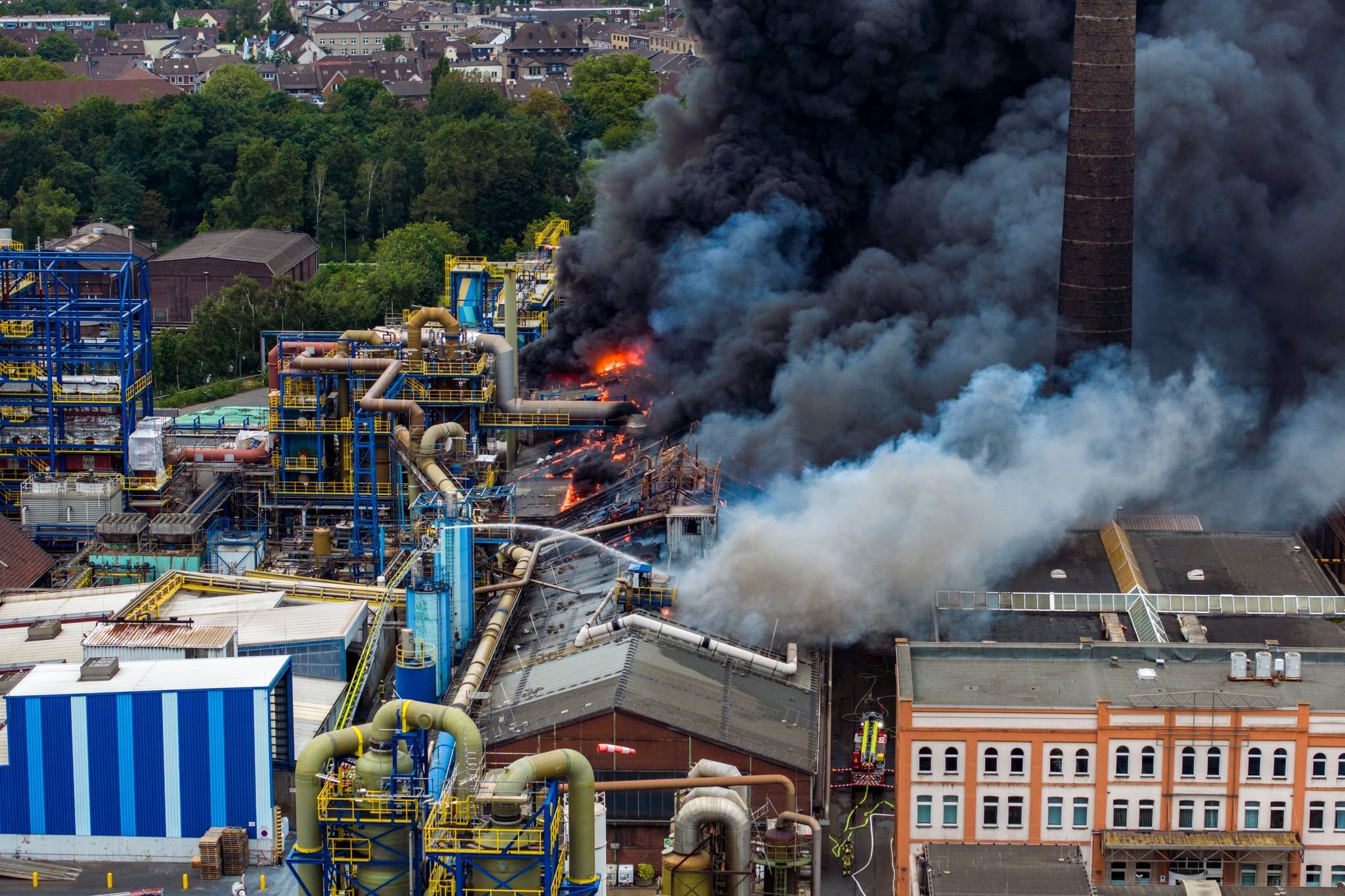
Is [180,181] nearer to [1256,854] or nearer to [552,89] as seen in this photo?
[552,89]

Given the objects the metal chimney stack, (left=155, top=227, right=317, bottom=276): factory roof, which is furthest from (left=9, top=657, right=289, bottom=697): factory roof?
(left=155, top=227, right=317, bottom=276): factory roof

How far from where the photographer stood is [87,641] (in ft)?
185

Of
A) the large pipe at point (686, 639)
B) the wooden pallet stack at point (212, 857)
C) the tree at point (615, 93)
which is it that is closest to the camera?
the wooden pallet stack at point (212, 857)

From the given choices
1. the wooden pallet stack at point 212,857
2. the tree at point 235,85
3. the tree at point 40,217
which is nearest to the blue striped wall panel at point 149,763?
the wooden pallet stack at point 212,857

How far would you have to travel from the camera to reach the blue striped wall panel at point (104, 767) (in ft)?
163

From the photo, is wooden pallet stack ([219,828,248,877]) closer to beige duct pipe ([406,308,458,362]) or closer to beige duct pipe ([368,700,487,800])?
beige duct pipe ([368,700,487,800])

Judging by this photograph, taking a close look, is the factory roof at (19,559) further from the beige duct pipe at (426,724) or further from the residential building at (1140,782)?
the residential building at (1140,782)

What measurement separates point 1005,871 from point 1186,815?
7400 mm

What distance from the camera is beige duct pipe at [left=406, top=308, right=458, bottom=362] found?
7575 cm

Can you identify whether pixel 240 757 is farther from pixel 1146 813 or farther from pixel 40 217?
pixel 40 217

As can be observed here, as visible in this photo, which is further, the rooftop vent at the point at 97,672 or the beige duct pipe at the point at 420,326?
the beige duct pipe at the point at 420,326

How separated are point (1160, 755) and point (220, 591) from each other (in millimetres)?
28838

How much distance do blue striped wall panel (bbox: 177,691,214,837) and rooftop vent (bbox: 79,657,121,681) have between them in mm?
1945

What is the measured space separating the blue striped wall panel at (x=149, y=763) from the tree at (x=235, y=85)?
112 metres
